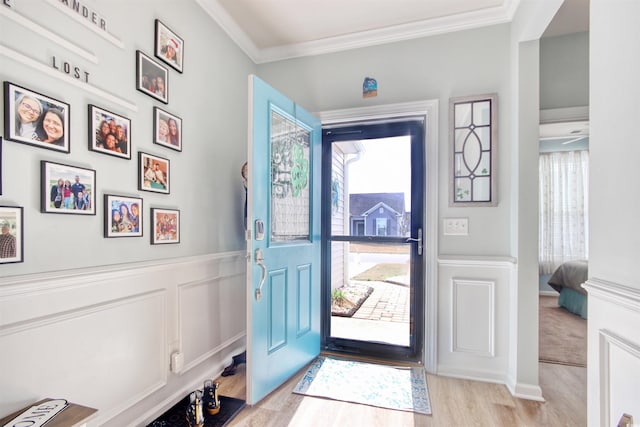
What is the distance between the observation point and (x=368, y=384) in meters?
2.18

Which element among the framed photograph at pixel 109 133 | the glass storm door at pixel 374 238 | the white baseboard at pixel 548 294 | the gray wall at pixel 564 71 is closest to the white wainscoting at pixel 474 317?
the glass storm door at pixel 374 238

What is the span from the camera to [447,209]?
2.36 metres

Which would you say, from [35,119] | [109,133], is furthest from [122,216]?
[35,119]

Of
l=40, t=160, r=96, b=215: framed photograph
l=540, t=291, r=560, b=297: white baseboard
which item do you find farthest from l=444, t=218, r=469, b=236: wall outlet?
l=540, t=291, r=560, b=297: white baseboard

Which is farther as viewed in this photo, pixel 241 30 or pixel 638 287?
pixel 241 30

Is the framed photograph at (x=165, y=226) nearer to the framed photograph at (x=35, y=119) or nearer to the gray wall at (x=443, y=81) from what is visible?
the framed photograph at (x=35, y=119)

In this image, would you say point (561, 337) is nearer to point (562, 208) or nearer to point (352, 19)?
point (562, 208)

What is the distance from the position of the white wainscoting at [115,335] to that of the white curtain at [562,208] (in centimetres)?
514

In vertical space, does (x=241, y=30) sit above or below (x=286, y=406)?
above

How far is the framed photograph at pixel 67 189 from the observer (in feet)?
4.04

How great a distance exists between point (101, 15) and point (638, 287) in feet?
7.69

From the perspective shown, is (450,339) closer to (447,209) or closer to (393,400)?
(393,400)

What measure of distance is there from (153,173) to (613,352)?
2.15 metres

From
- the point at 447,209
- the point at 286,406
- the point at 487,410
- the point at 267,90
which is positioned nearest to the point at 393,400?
the point at 487,410
